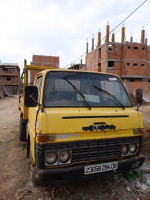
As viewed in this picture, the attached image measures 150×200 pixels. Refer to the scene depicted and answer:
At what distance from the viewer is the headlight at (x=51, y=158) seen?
7.31ft

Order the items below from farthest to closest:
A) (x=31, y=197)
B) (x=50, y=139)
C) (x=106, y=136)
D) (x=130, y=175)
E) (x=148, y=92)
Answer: (x=148, y=92) < (x=130, y=175) < (x=31, y=197) < (x=106, y=136) < (x=50, y=139)

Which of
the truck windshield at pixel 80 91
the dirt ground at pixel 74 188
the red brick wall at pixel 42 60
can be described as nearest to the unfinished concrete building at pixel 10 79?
the red brick wall at pixel 42 60

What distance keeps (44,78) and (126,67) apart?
1173 inches

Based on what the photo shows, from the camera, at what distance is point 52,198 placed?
2.62m

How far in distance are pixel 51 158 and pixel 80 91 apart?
1.25 meters

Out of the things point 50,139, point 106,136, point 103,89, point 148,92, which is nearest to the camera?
point 50,139

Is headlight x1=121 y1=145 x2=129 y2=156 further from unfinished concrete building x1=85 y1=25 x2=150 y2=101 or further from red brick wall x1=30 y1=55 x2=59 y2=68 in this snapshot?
red brick wall x1=30 y1=55 x2=59 y2=68

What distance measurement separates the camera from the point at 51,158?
224 cm

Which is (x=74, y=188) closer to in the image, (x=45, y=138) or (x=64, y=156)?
(x=64, y=156)

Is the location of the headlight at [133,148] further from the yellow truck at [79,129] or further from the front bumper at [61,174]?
the front bumper at [61,174]

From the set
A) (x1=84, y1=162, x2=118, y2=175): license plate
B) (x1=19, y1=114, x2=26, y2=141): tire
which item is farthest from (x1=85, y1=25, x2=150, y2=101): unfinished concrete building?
(x1=84, y1=162, x2=118, y2=175): license plate

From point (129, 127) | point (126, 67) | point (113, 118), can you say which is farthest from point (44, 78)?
point (126, 67)

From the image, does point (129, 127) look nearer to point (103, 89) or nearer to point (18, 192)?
point (103, 89)

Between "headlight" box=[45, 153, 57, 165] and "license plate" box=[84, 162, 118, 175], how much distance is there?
49 centimetres
